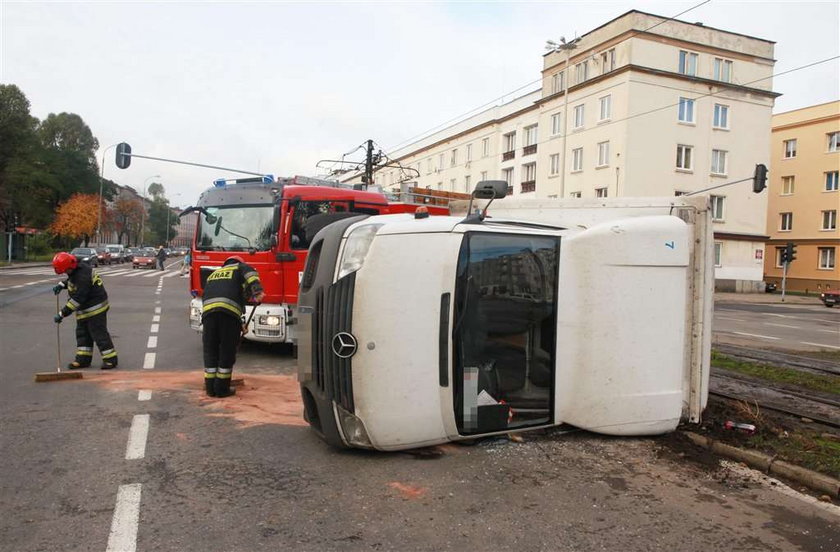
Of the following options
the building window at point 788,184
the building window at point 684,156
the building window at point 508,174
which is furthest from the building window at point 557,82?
the building window at point 788,184

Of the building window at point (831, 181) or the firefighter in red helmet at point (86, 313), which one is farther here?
the building window at point (831, 181)

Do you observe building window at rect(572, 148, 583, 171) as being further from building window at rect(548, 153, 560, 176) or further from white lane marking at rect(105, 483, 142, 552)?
white lane marking at rect(105, 483, 142, 552)

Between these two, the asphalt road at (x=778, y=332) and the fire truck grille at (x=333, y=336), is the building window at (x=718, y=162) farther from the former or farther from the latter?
the fire truck grille at (x=333, y=336)

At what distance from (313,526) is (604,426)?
2689 mm

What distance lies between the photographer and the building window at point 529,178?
44.1 meters

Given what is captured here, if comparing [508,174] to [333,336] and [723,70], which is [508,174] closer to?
[723,70]

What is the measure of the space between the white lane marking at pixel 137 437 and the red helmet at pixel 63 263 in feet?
9.92

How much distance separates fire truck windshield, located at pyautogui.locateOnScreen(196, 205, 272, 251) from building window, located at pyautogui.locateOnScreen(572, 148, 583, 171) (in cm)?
3256

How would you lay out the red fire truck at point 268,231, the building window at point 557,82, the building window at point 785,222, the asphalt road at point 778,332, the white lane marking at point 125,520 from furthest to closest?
the building window at point 785,222 → the building window at point 557,82 → the asphalt road at point 778,332 → the red fire truck at point 268,231 → the white lane marking at point 125,520

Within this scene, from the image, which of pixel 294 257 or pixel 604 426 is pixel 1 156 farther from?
pixel 604 426

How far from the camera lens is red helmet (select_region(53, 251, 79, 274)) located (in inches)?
301

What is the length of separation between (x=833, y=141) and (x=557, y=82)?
21574 millimetres

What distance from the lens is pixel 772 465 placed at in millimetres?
4766

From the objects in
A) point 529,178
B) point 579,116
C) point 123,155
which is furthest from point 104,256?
point 579,116
